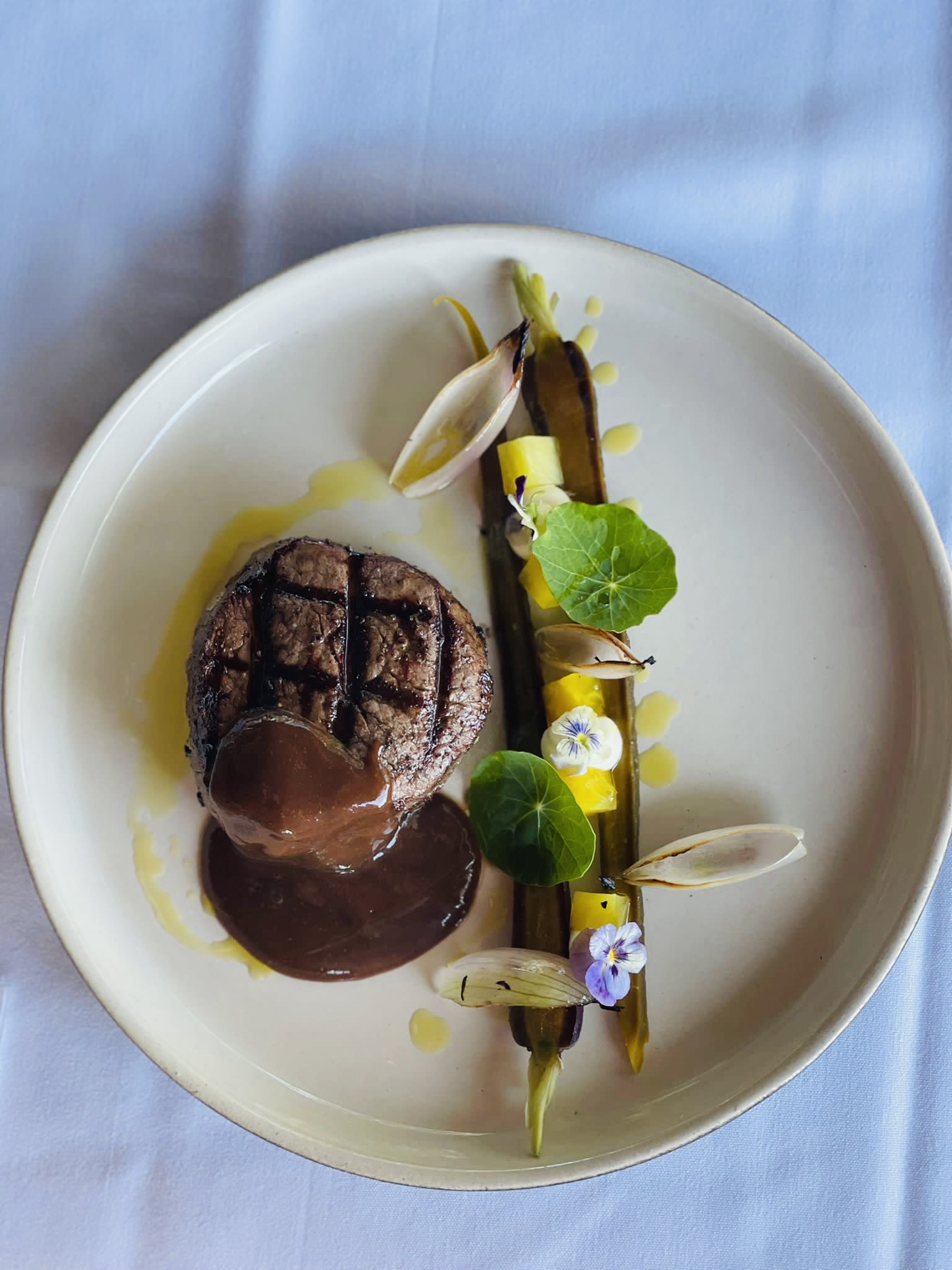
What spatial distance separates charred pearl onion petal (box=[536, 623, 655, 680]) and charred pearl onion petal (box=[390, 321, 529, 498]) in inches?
24.0

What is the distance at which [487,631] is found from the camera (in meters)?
2.96

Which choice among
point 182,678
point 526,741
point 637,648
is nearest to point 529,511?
point 637,648

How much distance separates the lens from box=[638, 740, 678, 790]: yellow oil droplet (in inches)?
114

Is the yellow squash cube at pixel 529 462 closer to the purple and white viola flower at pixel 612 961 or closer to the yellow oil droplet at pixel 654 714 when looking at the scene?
the yellow oil droplet at pixel 654 714

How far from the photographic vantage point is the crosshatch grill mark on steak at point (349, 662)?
2531 mm

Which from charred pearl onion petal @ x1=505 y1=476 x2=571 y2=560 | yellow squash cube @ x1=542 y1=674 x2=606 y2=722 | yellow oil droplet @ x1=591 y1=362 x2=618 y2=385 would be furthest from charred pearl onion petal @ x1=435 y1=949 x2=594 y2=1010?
yellow oil droplet @ x1=591 y1=362 x2=618 y2=385

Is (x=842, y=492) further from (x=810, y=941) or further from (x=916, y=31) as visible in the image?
(x=916, y=31)

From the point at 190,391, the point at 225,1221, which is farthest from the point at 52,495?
the point at 225,1221

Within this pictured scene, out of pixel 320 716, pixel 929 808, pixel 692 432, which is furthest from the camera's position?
pixel 692 432

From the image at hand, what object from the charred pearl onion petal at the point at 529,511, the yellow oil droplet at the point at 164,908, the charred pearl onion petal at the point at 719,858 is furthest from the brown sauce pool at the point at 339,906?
the charred pearl onion petal at the point at 529,511

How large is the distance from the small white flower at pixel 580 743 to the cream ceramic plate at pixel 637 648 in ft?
0.94

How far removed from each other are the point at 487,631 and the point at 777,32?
7.49 feet

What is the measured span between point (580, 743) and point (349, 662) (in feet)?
2.38

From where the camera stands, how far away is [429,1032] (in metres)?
2.80
